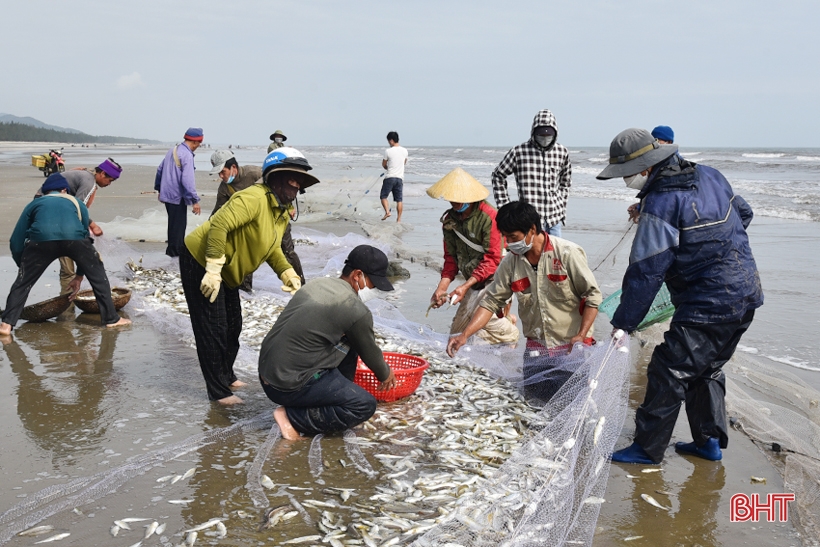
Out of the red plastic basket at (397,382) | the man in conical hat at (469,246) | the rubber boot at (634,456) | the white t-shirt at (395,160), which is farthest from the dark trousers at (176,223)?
the rubber boot at (634,456)

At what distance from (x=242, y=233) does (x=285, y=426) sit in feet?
4.51

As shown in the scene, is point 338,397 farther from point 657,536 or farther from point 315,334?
point 657,536

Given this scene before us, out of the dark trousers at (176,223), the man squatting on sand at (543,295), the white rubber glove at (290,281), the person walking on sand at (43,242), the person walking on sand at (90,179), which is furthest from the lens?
the dark trousers at (176,223)

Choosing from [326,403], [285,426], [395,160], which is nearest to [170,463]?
[285,426]

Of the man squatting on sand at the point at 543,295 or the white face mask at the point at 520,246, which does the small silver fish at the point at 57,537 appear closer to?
the man squatting on sand at the point at 543,295

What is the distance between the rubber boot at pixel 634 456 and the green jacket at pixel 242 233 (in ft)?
9.05

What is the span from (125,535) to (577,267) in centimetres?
334

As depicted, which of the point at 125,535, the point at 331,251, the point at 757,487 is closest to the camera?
the point at 125,535

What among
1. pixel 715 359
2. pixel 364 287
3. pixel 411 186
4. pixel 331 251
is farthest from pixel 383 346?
pixel 411 186

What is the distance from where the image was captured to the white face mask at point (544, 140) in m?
6.93

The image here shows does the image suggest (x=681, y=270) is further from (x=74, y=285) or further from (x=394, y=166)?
(x=394, y=166)

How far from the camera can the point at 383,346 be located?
634 centimetres

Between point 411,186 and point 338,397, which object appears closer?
point 338,397

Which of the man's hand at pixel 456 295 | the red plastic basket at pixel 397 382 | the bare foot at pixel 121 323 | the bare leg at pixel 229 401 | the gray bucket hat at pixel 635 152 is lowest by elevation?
the bare foot at pixel 121 323
